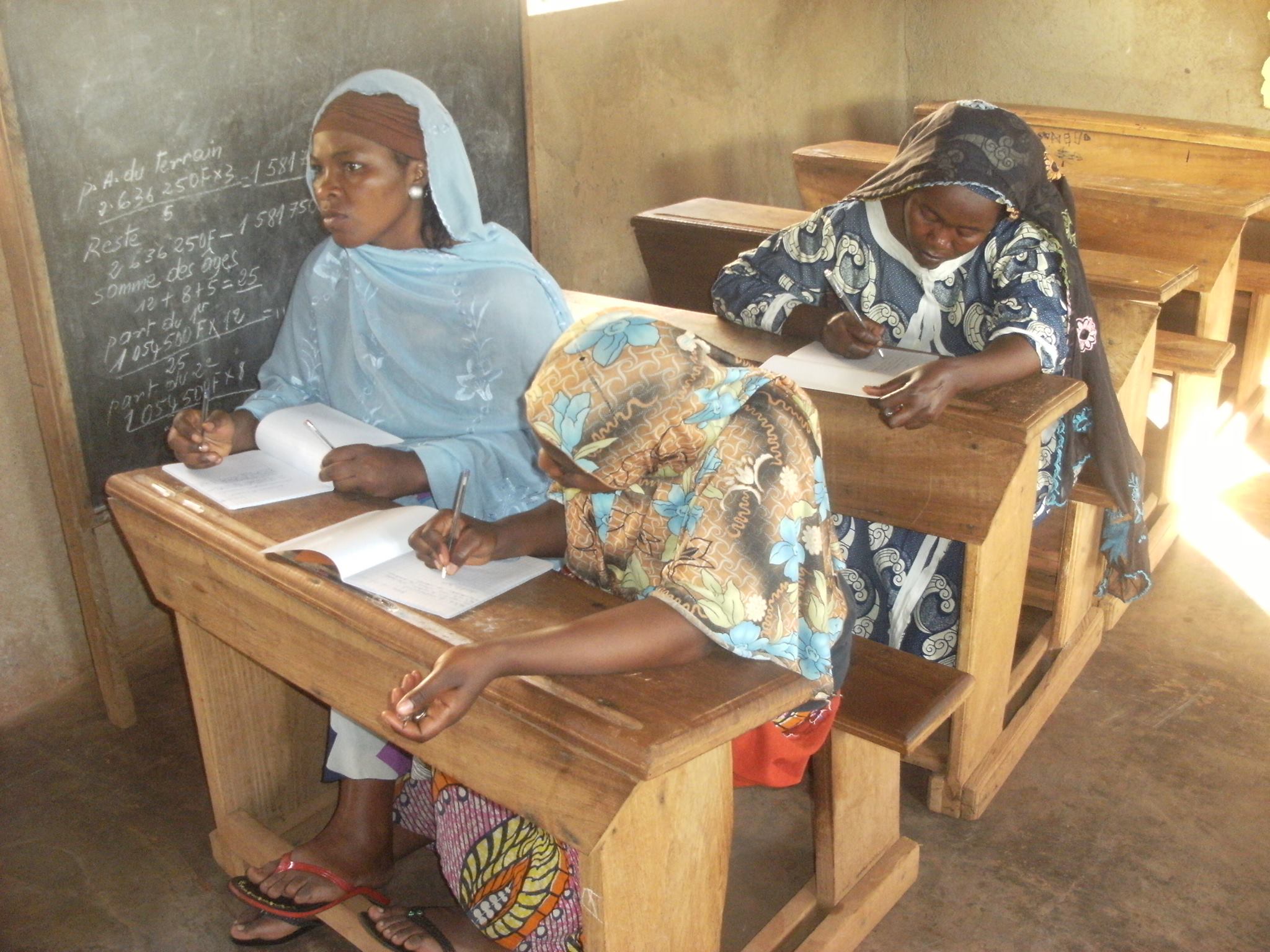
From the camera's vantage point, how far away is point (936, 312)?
2627 mm

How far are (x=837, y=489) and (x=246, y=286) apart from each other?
1.53 metres

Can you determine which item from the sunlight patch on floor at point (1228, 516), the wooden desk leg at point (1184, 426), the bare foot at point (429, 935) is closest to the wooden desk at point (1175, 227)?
the wooden desk leg at point (1184, 426)

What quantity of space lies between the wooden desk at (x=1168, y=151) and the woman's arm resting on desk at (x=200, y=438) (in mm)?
3932

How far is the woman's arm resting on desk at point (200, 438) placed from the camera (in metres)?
2.21

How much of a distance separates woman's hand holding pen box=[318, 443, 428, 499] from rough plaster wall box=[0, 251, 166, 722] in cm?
108

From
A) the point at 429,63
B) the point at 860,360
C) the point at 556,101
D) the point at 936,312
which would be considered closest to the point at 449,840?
the point at 860,360

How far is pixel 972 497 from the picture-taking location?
2270mm

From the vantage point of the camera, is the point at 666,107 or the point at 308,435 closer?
the point at 308,435

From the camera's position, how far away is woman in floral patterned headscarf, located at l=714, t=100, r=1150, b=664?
240 centimetres

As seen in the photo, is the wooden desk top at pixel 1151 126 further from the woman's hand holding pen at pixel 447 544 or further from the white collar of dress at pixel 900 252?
the woman's hand holding pen at pixel 447 544

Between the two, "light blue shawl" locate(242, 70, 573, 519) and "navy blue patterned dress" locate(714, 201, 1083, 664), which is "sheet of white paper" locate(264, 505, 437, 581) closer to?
"light blue shawl" locate(242, 70, 573, 519)

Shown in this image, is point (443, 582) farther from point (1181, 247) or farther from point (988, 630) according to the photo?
point (1181, 247)

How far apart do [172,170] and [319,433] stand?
0.91 meters

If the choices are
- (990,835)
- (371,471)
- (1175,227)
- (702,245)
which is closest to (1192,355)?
(1175,227)
